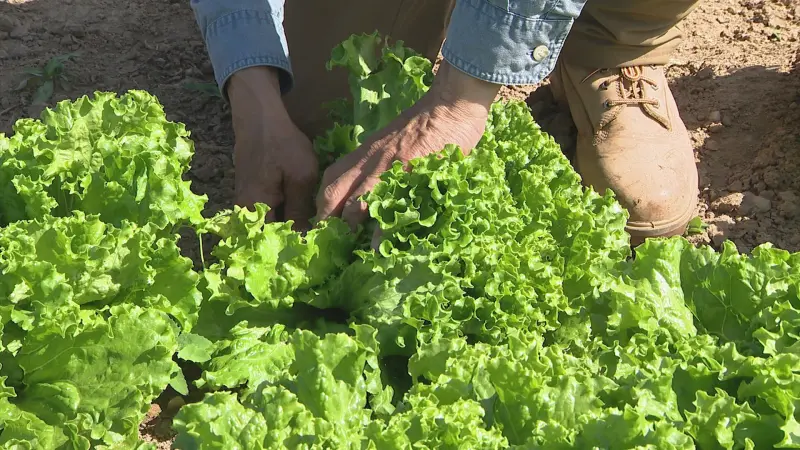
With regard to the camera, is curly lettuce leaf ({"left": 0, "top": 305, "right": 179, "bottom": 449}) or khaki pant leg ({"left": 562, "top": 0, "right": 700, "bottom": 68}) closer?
curly lettuce leaf ({"left": 0, "top": 305, "right": 179, "bottom": 449})

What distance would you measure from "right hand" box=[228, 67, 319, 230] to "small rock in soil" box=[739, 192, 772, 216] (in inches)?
87.0

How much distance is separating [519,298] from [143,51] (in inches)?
136

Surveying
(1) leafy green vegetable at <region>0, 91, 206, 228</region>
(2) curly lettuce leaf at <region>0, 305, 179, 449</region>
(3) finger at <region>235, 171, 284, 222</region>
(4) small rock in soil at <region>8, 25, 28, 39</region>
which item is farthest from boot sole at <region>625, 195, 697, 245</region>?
(4) small rock in soil at <region>8, 25, 28, 39</region>

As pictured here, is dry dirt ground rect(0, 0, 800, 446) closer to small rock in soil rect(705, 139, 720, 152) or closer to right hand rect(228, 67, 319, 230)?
small rock in soil rect(705, 139, 720, 152)

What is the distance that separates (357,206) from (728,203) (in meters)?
2.21

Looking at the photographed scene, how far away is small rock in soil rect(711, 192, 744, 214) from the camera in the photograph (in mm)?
4480

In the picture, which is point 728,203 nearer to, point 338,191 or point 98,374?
point 338,191

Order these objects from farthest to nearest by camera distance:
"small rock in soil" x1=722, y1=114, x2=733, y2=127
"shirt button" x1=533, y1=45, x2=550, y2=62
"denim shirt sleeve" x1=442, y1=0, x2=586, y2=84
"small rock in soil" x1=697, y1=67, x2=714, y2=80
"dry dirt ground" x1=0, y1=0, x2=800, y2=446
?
1. "small rock in soil" x1=697, y1=67, x2=714, y2=80
2. "small rock in soil" x1=722, y1=114, x2=733, y2=127
3. "dry dirt ground" x1=0, y1=0, x2=800, y2=446
4. "shirt button" x1=533, y1=45, x2=550, y2=62
5. "denim shirt sleeve" x1=442, y1=0, x2=586, y2=84

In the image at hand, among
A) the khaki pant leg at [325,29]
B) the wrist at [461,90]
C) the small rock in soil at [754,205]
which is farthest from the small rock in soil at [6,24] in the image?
the small rock in soil at [754,205]

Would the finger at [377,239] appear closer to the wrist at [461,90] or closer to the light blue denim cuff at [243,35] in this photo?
the wrist at [461,90]

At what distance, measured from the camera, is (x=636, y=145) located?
4336 millimetres

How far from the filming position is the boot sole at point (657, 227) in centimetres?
417

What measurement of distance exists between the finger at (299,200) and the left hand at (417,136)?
1.18 feet

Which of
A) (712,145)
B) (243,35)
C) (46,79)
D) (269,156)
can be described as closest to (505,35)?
(269,156)
